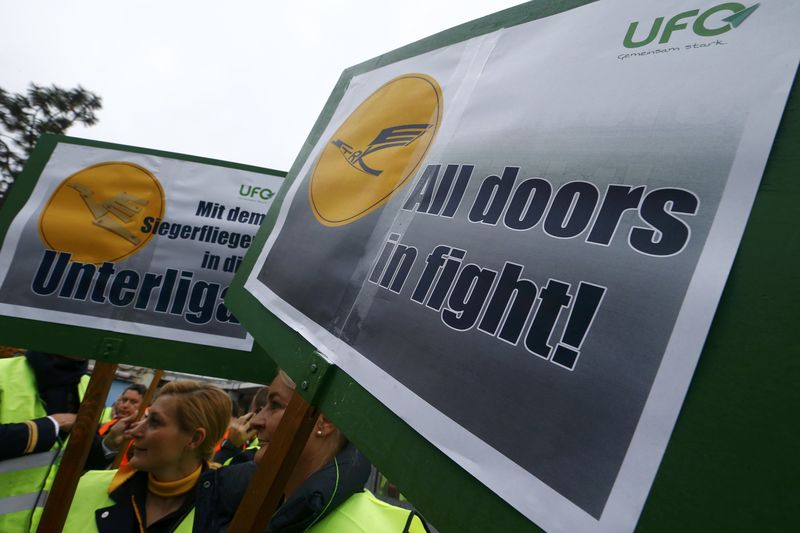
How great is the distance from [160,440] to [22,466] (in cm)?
90

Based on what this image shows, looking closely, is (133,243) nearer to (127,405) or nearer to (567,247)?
(567,247)

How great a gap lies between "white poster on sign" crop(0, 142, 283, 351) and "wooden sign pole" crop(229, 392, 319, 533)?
128 cm

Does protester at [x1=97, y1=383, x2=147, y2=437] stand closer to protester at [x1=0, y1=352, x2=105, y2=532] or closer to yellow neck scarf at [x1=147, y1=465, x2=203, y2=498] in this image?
protester at [x1=0, y1=352, x2=105, y2=532]

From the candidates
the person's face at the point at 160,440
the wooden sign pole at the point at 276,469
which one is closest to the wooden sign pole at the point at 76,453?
the person's face at the point at 160,440

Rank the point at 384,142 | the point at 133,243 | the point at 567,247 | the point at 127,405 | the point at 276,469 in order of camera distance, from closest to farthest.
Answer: the point at 567,247 < the point at 276,469 < the point at 384,142 < the point at 133,243 < the point at 127,405

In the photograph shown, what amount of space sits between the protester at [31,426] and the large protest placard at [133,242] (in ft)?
2.36

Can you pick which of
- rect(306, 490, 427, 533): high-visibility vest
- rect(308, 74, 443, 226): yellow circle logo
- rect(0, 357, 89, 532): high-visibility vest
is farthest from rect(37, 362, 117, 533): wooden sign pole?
rect(308, 74, 443, 226): yellow circle logo

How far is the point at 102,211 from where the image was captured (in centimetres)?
247

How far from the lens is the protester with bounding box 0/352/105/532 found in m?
2.37

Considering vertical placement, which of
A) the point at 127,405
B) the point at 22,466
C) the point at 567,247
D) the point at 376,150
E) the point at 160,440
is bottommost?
the point at 127,405

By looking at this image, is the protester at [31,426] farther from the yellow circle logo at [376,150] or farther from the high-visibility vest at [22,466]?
the yellow circle logo at [376,150]

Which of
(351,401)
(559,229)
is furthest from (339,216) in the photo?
(559,229)

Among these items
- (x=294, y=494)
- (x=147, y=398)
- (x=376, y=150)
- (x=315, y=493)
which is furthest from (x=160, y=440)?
(x=376, y=150)

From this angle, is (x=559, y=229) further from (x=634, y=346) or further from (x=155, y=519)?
(x=155, y=519)
